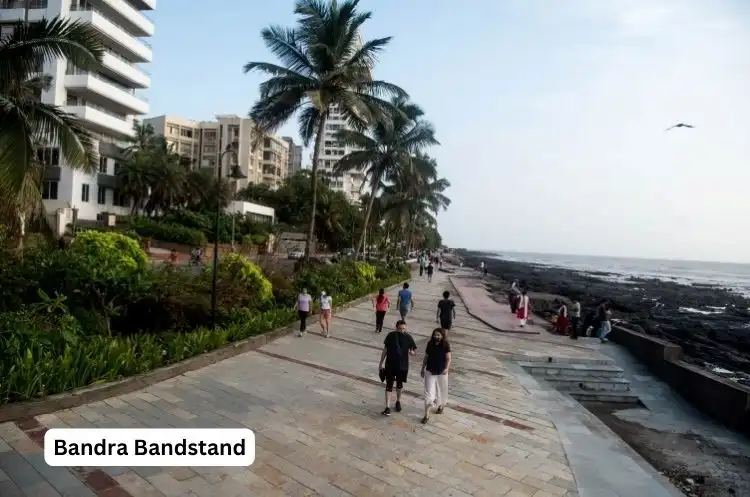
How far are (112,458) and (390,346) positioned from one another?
12.2 ft

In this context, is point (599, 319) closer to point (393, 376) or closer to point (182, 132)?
point (393, 376)

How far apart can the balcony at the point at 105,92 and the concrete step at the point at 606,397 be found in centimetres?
3623

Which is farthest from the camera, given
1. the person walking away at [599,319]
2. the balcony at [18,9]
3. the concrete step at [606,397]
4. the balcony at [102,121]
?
the balcony at [102,121]

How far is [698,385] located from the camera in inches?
458

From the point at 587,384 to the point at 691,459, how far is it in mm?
3438

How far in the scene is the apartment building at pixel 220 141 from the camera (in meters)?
76.7

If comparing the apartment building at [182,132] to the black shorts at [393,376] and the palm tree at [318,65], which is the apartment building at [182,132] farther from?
the black shorts at [393,376]

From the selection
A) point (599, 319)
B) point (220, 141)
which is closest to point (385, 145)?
point (599, 319)

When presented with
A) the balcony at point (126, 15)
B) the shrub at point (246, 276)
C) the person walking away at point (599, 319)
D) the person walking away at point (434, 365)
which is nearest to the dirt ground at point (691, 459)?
the person walking away at point (434, 365)

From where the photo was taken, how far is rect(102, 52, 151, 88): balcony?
35.5 metres

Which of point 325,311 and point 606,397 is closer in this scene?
point 606,397

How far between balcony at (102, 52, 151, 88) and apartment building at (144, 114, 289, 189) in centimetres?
3467

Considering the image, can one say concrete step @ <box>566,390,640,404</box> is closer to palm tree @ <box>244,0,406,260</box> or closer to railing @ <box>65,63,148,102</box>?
palm tree @ <box>244,0,406,260</box>

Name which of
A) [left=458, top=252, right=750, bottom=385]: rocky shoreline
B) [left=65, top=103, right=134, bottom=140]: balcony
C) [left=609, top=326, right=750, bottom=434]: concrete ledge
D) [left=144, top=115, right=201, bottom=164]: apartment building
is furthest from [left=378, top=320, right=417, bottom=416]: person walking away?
[left=144, top=115, right=201, bottom=164]: apartment building
